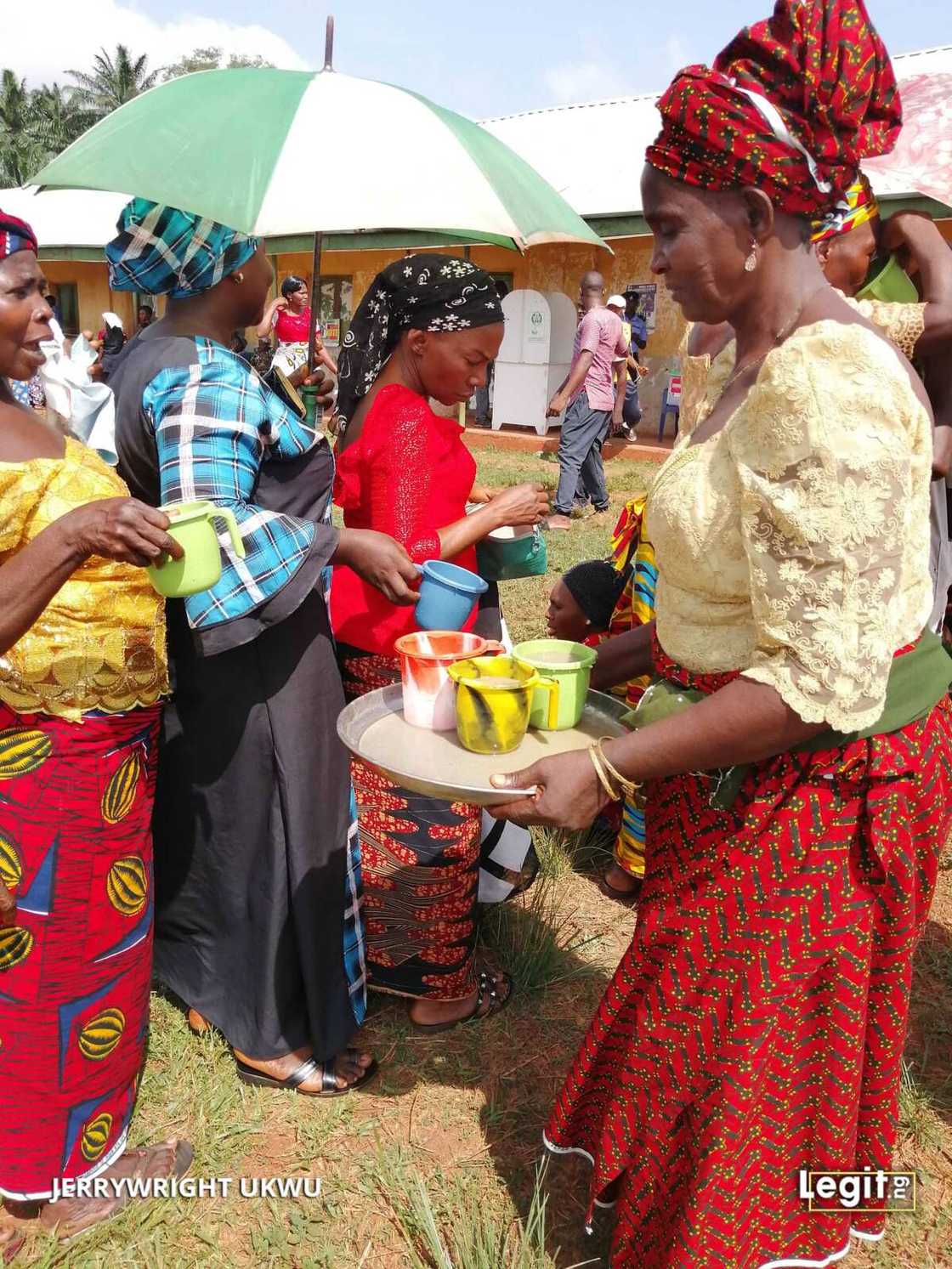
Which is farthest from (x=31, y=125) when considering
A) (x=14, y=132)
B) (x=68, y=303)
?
(x=68, y=303)

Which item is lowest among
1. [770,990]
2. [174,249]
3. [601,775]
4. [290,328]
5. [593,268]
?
[770,990]

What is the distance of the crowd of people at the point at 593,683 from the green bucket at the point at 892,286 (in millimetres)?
43

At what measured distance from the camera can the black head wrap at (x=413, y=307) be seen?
2.48 metres

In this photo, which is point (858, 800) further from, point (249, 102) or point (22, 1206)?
point (249, 102)

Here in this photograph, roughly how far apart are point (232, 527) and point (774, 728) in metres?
1.09

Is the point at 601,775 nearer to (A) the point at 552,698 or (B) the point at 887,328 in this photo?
(A) the point at 552,698

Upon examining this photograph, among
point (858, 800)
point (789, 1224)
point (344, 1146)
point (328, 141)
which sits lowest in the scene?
point (344, 1146)

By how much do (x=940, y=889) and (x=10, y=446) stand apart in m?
3.37

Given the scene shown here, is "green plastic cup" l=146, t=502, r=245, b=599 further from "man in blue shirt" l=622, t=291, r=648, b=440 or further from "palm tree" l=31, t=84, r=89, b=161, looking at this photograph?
"palm tree" l=31, t=84, r=89, b=161

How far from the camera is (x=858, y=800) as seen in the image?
5.16ft

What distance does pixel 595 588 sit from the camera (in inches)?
119

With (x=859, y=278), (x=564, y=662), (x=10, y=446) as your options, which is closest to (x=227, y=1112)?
(x=564, y=662)

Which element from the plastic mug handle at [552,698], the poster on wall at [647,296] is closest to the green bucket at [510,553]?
the plastic mug handle at [552,698]
